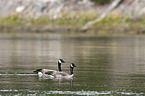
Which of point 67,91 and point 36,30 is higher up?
point 36,30

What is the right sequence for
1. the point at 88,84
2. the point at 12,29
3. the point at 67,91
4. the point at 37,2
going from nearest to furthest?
the point at 67,91 → the point at 88,84 → the point at 12,29 → the point at 37,2

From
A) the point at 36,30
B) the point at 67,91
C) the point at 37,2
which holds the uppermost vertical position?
the point at 37,2

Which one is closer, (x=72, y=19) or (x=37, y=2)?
(x=72, y=19)

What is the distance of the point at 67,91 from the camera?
15406 millimetres

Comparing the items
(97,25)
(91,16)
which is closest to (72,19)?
(91,16)

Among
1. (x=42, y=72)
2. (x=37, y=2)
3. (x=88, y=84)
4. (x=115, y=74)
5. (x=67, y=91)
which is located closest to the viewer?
(x=67, y=91)

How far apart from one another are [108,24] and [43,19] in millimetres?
22266

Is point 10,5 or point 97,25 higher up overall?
point 10,5

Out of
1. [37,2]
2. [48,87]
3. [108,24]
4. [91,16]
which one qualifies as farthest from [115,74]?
[37,2]

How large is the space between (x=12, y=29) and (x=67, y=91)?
93.1m

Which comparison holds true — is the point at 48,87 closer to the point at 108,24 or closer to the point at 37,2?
the point at 108,24

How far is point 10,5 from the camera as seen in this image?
12888 centimetres

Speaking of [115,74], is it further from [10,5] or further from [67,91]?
[10,5]

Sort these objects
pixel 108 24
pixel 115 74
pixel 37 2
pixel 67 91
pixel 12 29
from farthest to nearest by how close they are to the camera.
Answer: pixel 37 2
pixel 12 29
pixel 108 24
pixel 115 74
pixel 67 91
